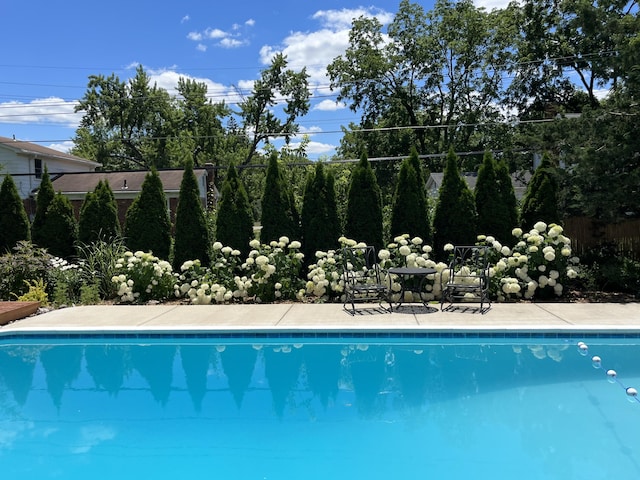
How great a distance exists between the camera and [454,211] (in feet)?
35.1

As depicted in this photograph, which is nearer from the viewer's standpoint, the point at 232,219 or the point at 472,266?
the point at 472,266

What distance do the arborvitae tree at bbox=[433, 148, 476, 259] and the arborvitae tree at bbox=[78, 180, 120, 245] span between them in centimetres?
712

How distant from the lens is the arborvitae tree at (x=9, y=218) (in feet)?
38.8

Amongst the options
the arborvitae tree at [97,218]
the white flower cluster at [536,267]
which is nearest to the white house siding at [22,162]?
the arborvitae tree at [97,218]

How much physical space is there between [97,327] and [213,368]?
230 cm

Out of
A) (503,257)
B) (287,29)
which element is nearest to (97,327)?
(503,257)

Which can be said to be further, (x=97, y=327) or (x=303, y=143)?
(x=303, y=143)

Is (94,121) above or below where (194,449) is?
above

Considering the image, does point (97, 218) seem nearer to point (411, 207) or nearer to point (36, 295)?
point (36, 295)

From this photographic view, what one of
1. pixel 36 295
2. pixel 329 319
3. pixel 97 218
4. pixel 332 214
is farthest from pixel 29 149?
pixel 329 319

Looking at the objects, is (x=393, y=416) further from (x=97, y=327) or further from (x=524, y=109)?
(x=524, y=109)

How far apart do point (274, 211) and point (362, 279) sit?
2775mm

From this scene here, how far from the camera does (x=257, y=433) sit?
452cm

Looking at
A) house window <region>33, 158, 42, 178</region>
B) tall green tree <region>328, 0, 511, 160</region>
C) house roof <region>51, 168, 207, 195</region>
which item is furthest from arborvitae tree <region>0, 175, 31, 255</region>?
tall green tree <region>328, 0, 511, 160</region>
